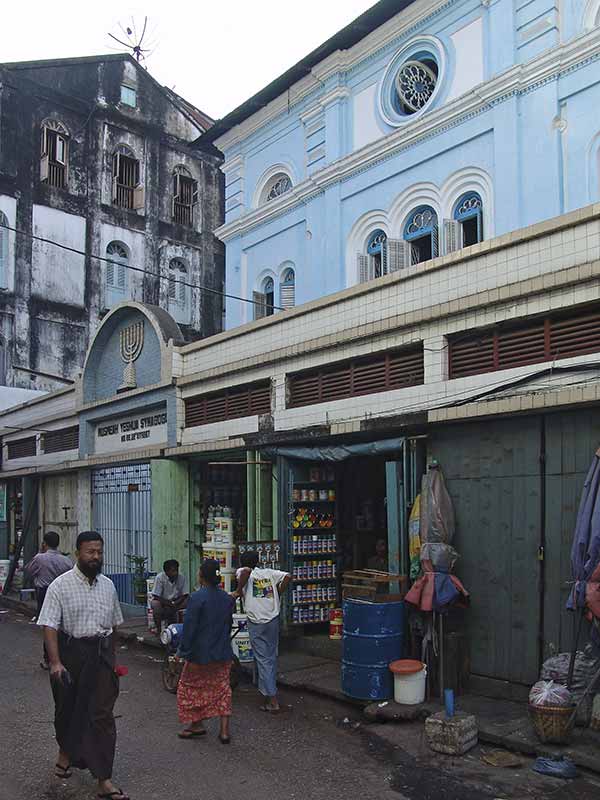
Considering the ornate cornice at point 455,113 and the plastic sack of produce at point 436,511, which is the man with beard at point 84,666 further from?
the ornate cornice at point 455,113

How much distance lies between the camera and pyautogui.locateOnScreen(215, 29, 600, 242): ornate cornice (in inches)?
483

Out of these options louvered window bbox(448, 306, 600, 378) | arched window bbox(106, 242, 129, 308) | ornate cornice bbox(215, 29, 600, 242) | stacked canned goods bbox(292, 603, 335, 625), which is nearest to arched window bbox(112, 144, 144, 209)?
arched window bbox(106, 242, 129, 308)

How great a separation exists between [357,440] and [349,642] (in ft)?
9.55

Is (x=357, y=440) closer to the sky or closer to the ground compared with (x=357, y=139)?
closer to the ground

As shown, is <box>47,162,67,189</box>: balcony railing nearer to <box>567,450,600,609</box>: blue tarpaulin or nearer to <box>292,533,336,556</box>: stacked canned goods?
<box>292,533,336,556</box>: stacked canned goods

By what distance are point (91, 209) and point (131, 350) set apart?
13.9 meters

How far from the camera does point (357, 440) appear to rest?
35.8 ft

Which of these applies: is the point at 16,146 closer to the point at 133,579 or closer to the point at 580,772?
the point at 133,579

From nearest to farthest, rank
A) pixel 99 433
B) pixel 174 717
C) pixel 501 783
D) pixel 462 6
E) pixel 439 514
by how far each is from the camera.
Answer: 1. pixel 501 783
2. pixel 174 717
3. pixel 439 514
4. pixel 462 6
5. pixel 99 433

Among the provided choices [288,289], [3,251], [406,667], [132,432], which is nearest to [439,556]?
[406,667]

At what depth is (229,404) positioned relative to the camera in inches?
547

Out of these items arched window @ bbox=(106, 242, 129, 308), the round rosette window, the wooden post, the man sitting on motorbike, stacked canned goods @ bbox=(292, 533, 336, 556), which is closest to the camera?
the wooden post

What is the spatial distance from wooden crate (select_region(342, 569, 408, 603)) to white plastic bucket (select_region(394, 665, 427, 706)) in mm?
825

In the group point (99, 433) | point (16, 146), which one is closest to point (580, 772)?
point (99, 433)
